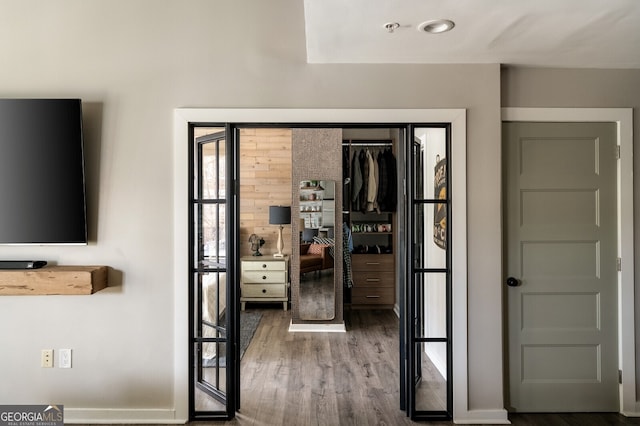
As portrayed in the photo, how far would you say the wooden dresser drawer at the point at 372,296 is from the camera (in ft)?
17.9

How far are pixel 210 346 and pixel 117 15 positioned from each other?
7.24 ft

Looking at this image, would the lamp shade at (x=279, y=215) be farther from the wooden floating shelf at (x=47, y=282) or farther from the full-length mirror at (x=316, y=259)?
the wooden floating shelf at (x=47, y=282)

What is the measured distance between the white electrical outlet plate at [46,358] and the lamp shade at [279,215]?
3133mm

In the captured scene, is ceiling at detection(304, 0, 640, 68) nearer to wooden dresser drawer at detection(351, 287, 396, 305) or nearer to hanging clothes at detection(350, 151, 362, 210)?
hanging clothes at detection(350, 151, 362, 210)

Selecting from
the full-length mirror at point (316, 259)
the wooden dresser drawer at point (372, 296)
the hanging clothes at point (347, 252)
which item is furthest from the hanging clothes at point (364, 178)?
the wooden dresser drawer at point (372, 296)

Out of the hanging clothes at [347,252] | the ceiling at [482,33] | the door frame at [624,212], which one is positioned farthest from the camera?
the hanging clothes at [347,252]

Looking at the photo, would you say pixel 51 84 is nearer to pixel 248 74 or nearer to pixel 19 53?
pixel 19 53

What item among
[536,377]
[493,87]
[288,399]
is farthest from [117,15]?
[536,377]

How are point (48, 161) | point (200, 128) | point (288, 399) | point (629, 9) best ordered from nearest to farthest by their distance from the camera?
point (629, 9)
point (48, 161)
point (200, 128)
point (288, 399)

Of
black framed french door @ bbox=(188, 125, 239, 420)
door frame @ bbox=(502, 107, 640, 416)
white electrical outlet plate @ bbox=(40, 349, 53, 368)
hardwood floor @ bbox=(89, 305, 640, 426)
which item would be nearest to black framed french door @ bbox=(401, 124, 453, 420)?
hardwood floor @ bbox=(89, 305, 640, 426)

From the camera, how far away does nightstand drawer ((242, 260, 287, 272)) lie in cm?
532

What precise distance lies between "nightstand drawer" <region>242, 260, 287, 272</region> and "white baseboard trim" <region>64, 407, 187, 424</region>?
2768 millimetres

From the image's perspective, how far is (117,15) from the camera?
8.54ft

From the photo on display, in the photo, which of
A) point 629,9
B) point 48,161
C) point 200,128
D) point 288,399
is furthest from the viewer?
point 288,399
